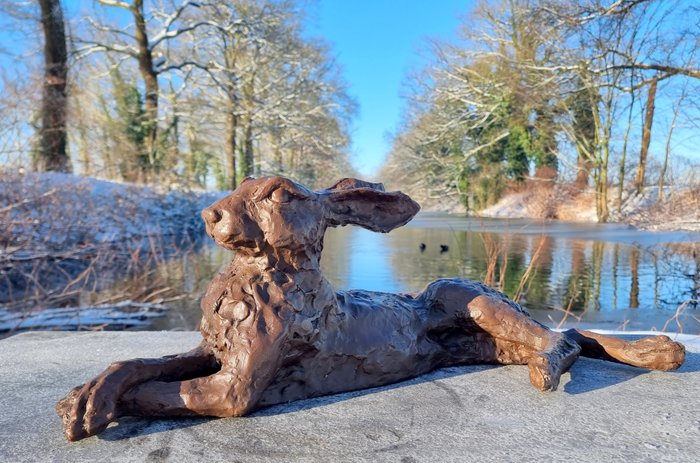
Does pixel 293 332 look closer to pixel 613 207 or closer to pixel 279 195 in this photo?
pixel 279 195

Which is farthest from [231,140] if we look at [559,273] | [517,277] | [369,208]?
[369,208]

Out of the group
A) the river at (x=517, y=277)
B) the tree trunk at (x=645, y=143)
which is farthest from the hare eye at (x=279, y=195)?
the tree trunk at (x=645, y=143)

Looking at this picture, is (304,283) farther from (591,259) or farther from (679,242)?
(679,242)

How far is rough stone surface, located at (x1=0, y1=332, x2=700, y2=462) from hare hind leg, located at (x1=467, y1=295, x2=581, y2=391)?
0.24 ft

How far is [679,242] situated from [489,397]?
8018 mm

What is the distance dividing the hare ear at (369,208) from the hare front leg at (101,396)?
709 mm

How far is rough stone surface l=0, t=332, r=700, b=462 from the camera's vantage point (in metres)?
1.21

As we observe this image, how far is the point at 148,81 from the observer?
50.3 ft

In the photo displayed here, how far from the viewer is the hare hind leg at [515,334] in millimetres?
1662

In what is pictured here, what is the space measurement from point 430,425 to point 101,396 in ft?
3.02

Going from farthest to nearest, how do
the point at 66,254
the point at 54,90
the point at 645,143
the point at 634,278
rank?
the point at 645,143, the point at 54,90, the point at 634,278, the point at 66,254

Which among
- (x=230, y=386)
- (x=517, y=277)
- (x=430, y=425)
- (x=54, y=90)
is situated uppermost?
(x=54, y=90)

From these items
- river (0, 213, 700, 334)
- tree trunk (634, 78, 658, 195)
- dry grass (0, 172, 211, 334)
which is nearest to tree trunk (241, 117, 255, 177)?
river (0, 213, 700, 334)

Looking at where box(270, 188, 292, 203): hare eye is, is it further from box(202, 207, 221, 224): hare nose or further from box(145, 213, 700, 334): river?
box(145, 213, 700, 334): river
